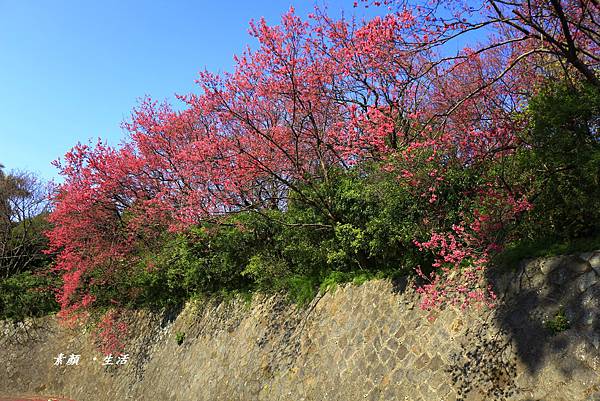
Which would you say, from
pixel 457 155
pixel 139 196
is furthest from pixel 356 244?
pixel 139 196

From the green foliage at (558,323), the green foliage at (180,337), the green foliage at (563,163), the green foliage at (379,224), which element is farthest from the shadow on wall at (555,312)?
the green foliage at (180,337)

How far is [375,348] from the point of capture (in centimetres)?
829

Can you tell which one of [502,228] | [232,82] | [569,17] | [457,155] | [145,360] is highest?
[232,82]

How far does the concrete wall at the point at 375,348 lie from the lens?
6.02 m

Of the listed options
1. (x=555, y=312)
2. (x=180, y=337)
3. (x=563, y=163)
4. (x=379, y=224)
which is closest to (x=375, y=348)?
(x=379, y=224)

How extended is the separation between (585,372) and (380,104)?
8.10 meters

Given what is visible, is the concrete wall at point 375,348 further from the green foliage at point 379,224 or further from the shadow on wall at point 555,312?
the green foliage at point 379,224

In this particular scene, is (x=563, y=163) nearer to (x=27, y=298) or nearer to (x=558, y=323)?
(x=558, y=323)

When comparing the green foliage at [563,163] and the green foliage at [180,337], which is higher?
the green foliage at [563,163]

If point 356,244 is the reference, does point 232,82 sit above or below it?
above

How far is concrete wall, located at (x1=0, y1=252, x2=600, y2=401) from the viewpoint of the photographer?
6016 millimetres

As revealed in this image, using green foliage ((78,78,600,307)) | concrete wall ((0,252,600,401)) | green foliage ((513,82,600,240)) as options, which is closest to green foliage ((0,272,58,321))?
concrete wall ((0,252,600,401))

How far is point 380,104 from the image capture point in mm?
12188

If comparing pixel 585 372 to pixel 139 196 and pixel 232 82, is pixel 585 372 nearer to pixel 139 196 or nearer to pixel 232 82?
pixel 232 82
